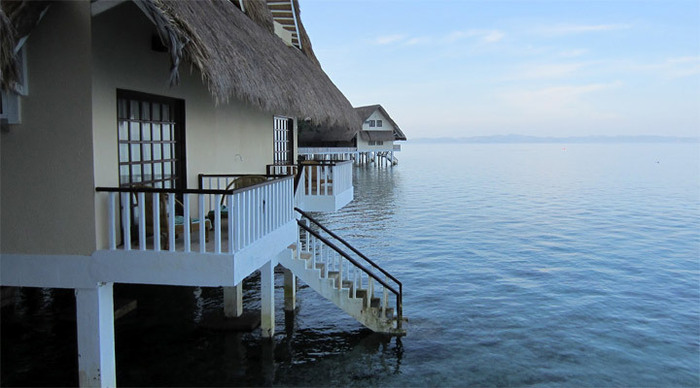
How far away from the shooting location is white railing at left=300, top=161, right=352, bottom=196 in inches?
456

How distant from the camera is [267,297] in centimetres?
1058

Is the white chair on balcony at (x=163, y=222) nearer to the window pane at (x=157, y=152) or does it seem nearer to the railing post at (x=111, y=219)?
the railing post at (x=111, y=219)

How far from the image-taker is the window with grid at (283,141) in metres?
13.9

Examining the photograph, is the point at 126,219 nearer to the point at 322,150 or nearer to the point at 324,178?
the point at 324,178

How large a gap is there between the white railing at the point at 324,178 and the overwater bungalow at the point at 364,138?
33.8 m

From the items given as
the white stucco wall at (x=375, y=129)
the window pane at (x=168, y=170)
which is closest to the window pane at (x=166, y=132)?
the window pane at (x=168, y=170)

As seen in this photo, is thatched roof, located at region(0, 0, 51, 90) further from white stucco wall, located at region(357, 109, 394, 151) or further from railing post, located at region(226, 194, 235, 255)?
white stucco wall, located at region(357, 109, 394, 151)

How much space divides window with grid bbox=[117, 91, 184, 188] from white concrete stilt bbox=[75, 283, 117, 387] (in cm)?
145

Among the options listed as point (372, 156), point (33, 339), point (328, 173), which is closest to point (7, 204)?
point (33, 339)

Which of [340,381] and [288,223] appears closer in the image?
[288,223]

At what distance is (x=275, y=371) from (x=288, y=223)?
2.73 m

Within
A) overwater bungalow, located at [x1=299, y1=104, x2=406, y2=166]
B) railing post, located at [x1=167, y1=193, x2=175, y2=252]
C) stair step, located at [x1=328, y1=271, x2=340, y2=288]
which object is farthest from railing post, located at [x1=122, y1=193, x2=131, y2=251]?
overwater bungalow, located at [x1=299, y1=104, x2=406, y2=166]

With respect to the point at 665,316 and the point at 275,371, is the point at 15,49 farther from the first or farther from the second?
the point at 665,316

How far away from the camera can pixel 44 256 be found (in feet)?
21.9
